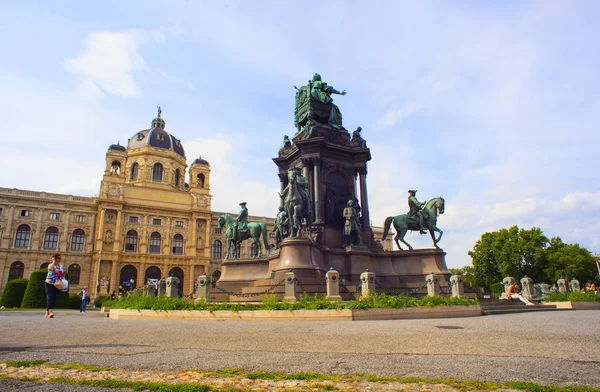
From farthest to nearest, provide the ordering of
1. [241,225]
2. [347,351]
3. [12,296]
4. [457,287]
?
[12,296]
[241,225]
[457,287]
[347,351]

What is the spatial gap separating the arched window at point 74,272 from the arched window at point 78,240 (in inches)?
127

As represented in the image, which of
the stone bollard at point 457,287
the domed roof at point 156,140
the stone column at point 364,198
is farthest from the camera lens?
the domed roof at point 156,140

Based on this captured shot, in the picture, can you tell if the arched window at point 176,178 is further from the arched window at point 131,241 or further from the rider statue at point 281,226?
the rider statue at point 281,226

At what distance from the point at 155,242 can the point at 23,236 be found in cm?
2028

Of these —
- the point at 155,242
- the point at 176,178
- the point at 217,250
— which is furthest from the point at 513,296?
the point at 176,178

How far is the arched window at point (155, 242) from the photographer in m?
71.4

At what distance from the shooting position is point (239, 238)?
21938mm

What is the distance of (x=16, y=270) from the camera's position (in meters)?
63.1

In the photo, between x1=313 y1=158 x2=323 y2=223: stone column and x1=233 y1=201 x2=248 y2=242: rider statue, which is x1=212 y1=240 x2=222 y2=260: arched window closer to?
x1=233 y1=201 x2=248 y2=242: rider statue

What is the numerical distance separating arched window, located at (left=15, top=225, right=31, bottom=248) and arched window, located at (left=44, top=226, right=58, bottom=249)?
2488mm

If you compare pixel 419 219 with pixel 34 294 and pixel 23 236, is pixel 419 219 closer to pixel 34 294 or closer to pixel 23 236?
pixel 34 294

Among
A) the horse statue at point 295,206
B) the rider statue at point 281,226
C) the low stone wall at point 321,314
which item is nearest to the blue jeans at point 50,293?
the low stone wall at point 321,314

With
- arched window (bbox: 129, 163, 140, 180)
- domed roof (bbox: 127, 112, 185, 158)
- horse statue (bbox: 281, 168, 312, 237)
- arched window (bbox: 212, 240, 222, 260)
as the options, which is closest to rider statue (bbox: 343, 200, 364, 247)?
horse statue (bbox: 281, 168, 312, 237)

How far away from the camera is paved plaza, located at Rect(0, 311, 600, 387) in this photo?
444cm
